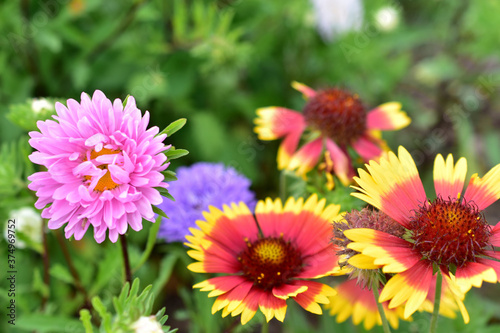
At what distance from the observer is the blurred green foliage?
180 cm

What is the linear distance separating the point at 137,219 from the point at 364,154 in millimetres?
680

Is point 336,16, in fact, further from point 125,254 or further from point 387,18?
point 125,254

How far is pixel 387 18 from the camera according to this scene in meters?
2.24

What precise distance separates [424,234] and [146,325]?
45 cm

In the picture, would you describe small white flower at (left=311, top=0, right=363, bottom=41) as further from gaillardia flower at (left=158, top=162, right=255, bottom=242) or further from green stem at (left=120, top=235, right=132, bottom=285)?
green stem at (left=120, top=235, right=132, bottom=285)

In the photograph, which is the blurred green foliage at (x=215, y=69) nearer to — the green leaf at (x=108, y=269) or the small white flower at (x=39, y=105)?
Answer: the green leaf at (x=108, y=269)

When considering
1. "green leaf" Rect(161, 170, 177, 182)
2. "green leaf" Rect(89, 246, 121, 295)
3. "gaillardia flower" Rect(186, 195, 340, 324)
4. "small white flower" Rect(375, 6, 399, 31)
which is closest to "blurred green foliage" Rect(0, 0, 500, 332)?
"small white flower" Rect(375, 6, 399, 31)

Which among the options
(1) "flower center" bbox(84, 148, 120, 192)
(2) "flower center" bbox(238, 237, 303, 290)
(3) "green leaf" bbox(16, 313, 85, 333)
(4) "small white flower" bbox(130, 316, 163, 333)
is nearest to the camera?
(4) "small white flower" bbox(130, 316, 163, 333)

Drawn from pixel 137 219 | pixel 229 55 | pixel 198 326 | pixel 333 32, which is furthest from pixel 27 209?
pixel 333 32

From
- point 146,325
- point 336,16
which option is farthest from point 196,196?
point 336,16

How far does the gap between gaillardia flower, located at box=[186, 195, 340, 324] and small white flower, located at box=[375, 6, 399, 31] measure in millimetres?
1525

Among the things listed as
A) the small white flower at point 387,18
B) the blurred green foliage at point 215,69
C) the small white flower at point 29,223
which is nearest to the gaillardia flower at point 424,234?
the blurred green foliage at point 215,69

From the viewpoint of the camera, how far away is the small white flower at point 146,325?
2.10 feet

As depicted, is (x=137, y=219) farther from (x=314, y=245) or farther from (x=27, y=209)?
(x=27, y=209)
